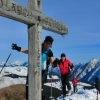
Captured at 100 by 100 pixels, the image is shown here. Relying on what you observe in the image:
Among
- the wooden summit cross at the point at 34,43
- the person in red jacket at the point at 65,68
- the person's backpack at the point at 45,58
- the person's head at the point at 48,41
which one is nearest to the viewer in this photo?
the wooden summit cross at the point at 34,43

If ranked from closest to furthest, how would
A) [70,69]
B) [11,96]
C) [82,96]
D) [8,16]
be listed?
1. [8,16]
2. [70,69]
3. [82,96]
4. [11,96]

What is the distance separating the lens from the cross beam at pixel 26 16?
4555 millimetres

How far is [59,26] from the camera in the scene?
6.29 m

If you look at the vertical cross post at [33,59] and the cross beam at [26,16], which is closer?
the cross beam at [26,16]

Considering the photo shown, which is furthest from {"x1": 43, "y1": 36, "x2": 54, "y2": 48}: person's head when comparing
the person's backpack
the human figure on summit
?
the person's backpack

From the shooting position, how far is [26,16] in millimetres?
5051

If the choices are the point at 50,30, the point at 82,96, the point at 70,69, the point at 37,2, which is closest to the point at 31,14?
the point at 37,2

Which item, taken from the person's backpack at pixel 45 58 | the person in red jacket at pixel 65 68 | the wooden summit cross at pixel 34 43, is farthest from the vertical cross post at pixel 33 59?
the person in red jacket at pixel 65 68

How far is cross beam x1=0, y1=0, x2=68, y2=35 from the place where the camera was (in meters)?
4.55

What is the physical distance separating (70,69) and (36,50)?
588 centimetres

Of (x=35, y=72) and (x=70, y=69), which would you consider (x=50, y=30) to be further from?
(x=70, y=69)

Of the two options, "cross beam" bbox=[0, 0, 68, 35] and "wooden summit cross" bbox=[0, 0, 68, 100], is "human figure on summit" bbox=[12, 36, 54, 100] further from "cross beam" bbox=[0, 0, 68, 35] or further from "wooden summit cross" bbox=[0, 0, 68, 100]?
"wooden summit cross" bbox=[0, 0, 68, 100]

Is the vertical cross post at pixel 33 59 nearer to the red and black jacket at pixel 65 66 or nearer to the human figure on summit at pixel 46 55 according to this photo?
the human figure on summit at pixel 46 55

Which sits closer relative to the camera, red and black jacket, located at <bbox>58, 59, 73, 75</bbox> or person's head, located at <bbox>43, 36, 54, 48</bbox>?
person's head, located at <bbox>43, 36, 54, 48</bbox>
